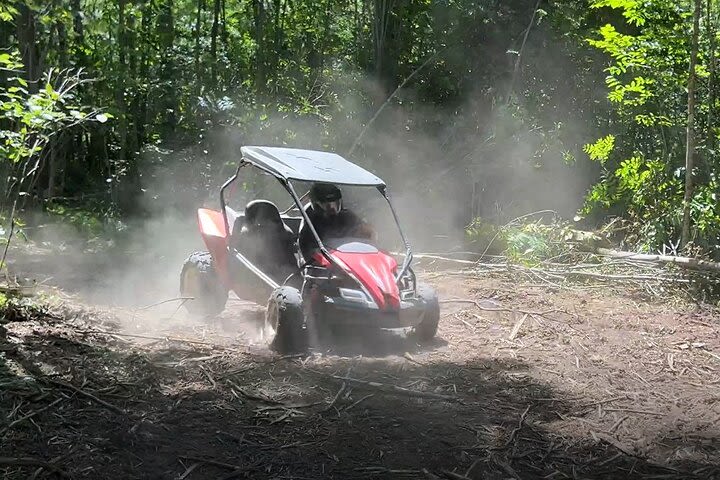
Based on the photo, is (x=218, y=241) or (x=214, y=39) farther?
(x=214, y=39)

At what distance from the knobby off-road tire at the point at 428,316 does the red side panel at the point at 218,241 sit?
196 cm

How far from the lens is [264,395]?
4879 mm

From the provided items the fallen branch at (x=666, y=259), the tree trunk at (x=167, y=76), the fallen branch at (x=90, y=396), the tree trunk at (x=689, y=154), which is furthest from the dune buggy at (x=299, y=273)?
the tree trunk at (x=167, y=76)

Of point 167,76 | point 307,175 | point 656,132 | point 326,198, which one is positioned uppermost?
point 167,76

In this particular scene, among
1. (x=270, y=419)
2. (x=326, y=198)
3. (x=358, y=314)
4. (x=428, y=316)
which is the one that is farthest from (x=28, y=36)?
(x=270, y=419)

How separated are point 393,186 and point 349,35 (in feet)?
11.6

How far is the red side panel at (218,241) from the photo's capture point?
7164 millimetres

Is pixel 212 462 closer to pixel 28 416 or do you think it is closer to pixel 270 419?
pixel 270 419

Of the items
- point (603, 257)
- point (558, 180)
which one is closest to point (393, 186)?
point (558, 180)

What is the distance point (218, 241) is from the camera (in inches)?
286

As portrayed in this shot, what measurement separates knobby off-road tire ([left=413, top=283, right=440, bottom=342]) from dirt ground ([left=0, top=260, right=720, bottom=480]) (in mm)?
119

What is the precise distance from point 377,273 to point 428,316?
0.66 metres

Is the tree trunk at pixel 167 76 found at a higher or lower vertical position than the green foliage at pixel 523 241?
higher

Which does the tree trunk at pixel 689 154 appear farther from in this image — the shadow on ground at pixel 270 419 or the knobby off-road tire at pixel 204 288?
the knobby off-road tire at pixel 204 288
